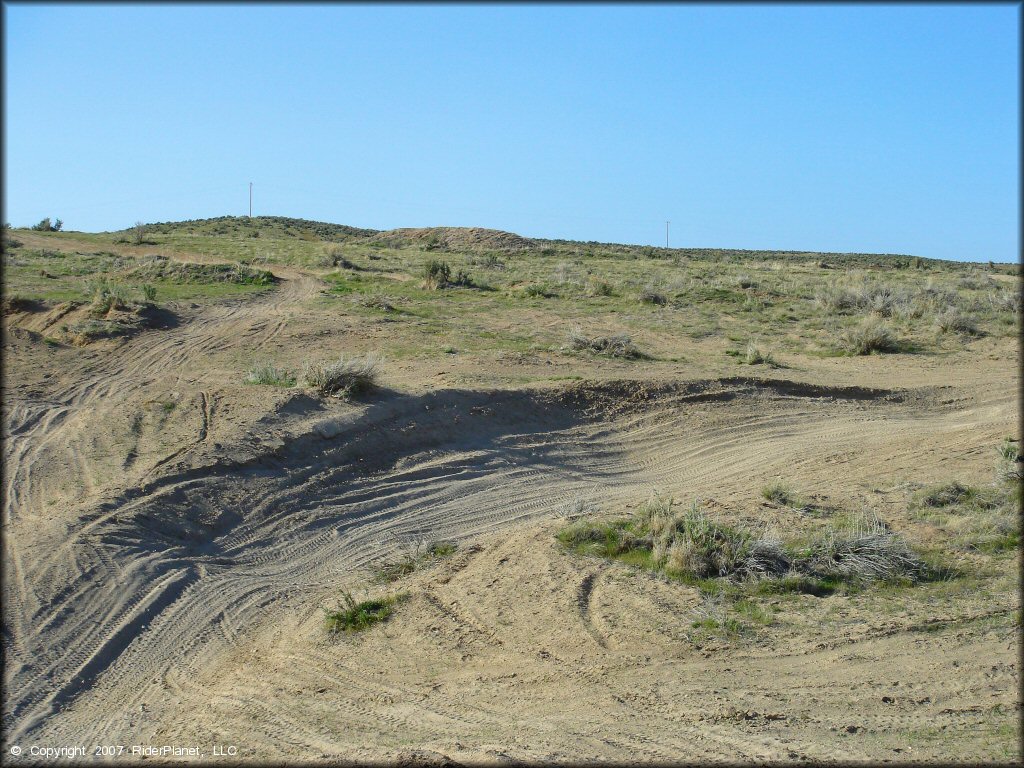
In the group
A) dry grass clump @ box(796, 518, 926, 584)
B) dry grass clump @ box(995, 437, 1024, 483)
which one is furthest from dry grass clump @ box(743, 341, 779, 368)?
dry grass clump @ box(796, 518, 926, 584)

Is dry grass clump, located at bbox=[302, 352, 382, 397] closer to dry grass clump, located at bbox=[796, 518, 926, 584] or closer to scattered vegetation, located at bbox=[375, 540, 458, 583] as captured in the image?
scattered vegetation, located at bbox=[375, 540, 458, 583]

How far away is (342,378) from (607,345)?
6.73 metres

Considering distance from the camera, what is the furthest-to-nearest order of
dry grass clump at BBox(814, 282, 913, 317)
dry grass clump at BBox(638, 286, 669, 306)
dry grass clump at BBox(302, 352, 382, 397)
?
dry grass clump at BBox(638, 286, 669, 306) → dry grass clump at BBox(814, 282, 913, 317) → dry grass clump at BBox(302, 352, 382, 397)

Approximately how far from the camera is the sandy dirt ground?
20.6 feet

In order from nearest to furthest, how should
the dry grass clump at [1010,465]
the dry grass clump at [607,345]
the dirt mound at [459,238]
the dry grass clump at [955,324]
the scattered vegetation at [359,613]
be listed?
the scattered vegetation at [359,613], the dry grass clump at [1010,465], the dry grass clump at [607,345], the dry grass clump at [955,324], the dirt mound at [459,238]

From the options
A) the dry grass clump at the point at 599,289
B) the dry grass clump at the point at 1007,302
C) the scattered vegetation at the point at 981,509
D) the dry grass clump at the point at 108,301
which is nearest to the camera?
the scattered vegetation at the point at 981,509

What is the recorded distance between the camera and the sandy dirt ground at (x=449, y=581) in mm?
6281

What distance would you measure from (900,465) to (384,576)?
7040 millimetres

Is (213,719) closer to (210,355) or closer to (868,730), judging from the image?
(868,730)

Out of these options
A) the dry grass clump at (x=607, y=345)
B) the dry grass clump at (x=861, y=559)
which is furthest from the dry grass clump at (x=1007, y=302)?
the dry grass clump at (x=861, y=559)

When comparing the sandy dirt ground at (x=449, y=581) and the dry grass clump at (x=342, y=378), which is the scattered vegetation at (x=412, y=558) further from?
the dry grass clump at (x=342, y=378)

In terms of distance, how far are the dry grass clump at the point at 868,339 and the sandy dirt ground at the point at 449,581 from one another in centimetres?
400

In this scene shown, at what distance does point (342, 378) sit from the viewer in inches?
501

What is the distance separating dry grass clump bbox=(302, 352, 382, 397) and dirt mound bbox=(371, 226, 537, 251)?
113 ft
